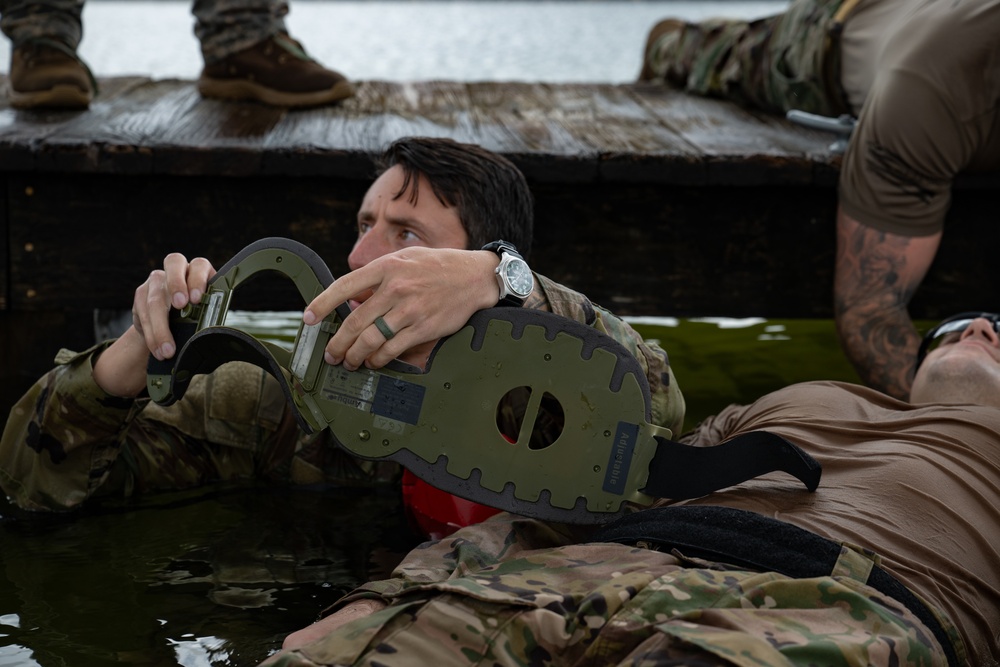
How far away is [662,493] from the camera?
6.09 ft

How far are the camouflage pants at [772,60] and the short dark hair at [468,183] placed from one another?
1.71m

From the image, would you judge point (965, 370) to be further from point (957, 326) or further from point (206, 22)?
point (206, 22)

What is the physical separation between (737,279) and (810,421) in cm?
117

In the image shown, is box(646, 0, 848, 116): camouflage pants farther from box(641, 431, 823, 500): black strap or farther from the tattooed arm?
box(641, 431, 823, 500): black strap

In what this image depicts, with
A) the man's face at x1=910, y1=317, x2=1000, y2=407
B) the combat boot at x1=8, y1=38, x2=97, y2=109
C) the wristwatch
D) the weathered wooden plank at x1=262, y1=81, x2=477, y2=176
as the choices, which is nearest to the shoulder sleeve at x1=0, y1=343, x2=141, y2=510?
the wristwatch

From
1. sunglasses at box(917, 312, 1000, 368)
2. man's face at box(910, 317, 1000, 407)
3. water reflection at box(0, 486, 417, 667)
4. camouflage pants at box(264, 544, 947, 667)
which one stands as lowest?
water reflection at box(0, 486, 417, 667)

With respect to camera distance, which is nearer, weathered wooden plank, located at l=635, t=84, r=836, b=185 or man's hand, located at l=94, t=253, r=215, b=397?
man's hand, located at l=94, t=253, r=215, b=397

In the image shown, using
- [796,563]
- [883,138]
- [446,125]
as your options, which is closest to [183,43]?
[446,125]

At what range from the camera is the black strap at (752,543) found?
1615mm

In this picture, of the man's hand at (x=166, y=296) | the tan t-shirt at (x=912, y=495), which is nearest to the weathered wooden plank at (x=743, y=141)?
the tan t-shirt at (x=912, y=495)

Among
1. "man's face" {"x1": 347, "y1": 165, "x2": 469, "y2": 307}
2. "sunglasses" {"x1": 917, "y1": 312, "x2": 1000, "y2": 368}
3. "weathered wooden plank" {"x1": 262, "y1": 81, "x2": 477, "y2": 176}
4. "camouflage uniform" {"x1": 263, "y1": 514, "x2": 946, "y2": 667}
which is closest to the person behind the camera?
"camouflage uniform" {"x1": 263, "y1": 514, "x2": 946, "y2": 667}

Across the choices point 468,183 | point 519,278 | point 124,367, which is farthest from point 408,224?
point 124,367

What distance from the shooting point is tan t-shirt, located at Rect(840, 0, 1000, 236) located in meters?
2.82

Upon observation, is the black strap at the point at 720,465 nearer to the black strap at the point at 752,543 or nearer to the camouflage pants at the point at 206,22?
the black strap at the point at 752,543
